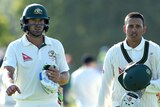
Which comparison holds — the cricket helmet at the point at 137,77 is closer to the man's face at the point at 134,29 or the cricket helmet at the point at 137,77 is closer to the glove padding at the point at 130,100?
the glove padding at the point at 130,100

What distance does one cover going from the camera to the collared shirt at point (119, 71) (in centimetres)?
1387

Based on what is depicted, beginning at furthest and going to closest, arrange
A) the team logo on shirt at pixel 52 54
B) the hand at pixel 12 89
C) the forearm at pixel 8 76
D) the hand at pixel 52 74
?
the team logo on shirt at pixel 52 54 < the hand at pixel 52 74 < the forearm at pixel 8 76 < the hand at pixel 12 89

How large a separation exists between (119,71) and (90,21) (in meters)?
56.6

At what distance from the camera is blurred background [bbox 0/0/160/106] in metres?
66.8

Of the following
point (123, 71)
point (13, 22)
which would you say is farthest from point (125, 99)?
point (13, 22)

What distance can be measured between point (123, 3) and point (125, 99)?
5517cm

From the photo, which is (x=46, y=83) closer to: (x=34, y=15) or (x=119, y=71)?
(x=34, y=15)

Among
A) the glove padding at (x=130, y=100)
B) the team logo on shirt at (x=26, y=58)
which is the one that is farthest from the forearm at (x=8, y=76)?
the glove padding at (x=130, y=100)

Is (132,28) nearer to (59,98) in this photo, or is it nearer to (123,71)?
(123,71)

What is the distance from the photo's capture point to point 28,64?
1327 centimetres

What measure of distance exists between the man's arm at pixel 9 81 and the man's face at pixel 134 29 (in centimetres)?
192

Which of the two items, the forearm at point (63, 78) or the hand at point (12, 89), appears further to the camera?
the forearm at point (63, 78)

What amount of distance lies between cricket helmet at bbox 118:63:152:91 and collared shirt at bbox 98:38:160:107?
48cm

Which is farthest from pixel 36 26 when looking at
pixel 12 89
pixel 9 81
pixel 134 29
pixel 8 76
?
pixel 134 29
